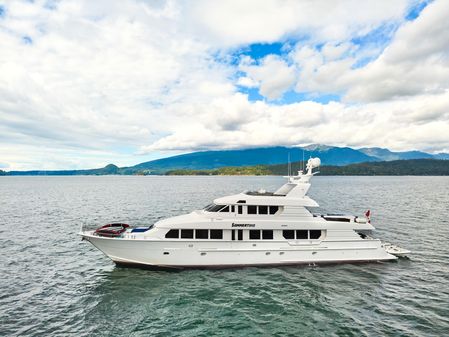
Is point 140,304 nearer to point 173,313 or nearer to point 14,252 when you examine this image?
point 173,313

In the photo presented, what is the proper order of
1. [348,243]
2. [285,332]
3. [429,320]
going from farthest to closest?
[348,243]
[429,320]
[285,332]

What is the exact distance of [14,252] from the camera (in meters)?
22.0

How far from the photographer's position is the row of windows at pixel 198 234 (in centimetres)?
1705

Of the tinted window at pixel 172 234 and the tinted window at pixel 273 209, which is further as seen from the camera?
the tinted window at pixel 273 209

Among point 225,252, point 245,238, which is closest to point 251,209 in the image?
point 245,238

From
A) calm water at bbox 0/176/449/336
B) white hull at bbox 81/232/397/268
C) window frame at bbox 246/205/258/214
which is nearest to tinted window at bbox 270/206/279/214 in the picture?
window frame at bbox 246/205/258/214

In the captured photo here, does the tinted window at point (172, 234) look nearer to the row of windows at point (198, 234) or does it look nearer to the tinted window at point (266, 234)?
the row of windows at point (198, 234)

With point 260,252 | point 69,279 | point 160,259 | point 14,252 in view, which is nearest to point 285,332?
point 260,252

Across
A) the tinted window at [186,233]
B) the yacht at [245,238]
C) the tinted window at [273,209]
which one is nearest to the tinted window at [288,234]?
the yacht at [245,238]

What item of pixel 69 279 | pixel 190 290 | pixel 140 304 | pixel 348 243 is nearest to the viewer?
pixel 140 304

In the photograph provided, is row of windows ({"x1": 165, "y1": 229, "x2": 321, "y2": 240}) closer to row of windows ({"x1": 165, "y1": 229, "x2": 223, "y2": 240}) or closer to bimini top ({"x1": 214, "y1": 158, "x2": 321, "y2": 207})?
row of windows ({"x1": 165, "y1": 229, "x2": 223, "y2": 240})

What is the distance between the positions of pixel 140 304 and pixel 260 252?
7849 mm

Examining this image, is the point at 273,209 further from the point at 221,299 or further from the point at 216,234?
the point at 221,299

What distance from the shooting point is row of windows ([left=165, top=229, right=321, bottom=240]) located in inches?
672
